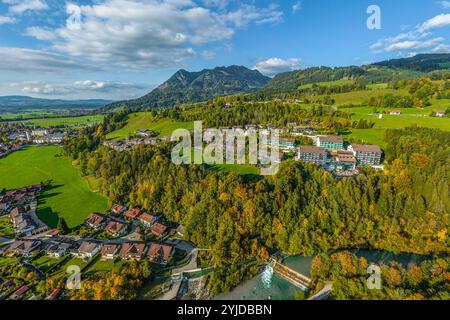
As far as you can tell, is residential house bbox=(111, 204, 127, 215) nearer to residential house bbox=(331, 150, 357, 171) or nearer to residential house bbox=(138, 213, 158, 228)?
residential house bbox=(138, 213, 158, 228)

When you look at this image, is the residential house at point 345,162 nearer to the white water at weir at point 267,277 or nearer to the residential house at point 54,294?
the white water at weir at point 267,277

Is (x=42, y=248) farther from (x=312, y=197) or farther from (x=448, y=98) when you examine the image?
(x=448, y=98)

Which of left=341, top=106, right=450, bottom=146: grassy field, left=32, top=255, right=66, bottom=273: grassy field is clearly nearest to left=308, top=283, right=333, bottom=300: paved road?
left=32, top=255, right=66, bottom=273: grassy field

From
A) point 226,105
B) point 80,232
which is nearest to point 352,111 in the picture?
point 226,105

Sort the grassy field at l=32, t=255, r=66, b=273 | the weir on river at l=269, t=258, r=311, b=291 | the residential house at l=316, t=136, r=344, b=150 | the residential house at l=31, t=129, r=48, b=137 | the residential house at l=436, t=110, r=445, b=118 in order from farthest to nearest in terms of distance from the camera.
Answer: the residential house at l=31, t=129, r=48, b=137, the residential house at l=436, t=110, r=445, b=118, the residential house at l=316, t=136, r=344, b=150, the grassy field at l=32, t=255, r=66, b=273, the weir on river at l=269, t=258, r=311, b=291

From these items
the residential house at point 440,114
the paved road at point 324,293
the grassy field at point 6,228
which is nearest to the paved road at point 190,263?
the paved road at point 324,293

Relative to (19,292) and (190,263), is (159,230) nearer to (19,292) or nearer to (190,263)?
(190,263)
